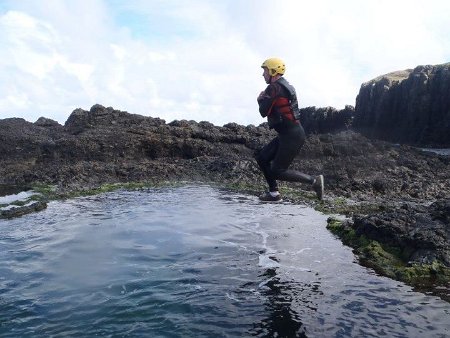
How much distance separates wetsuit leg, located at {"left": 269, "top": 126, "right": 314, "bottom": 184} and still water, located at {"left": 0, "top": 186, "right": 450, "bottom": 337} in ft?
5.79

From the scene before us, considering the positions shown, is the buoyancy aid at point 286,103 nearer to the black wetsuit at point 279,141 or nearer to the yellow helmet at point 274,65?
the black wetsuit at point 279,141

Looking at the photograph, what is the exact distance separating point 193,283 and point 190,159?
1608cm

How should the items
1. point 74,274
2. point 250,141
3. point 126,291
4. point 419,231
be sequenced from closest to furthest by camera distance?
point 126,291 → point 74,274 → point 419,231 → point 250,141

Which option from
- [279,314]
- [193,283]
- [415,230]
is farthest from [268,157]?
[279,314]

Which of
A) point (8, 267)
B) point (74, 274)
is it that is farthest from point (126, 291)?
point (8, 267)

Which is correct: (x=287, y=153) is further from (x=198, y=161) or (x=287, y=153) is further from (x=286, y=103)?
(x=198, y=161)

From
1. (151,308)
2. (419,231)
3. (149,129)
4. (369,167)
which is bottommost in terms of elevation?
(151,308)

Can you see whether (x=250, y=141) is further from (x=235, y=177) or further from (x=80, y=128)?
(x=80, y=128)

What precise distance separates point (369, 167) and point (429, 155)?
5.81 meters

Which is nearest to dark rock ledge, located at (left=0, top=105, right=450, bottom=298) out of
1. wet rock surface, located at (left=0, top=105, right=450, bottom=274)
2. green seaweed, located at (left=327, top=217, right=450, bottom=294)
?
wet rock surface, located at (left=0, top=105, right=450, bottom=274)

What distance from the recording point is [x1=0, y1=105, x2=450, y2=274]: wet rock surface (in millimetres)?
19328

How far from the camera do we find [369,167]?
71.1 ft

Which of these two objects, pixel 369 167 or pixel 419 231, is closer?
pixel 419 231

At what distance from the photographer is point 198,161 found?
77.0 ft
